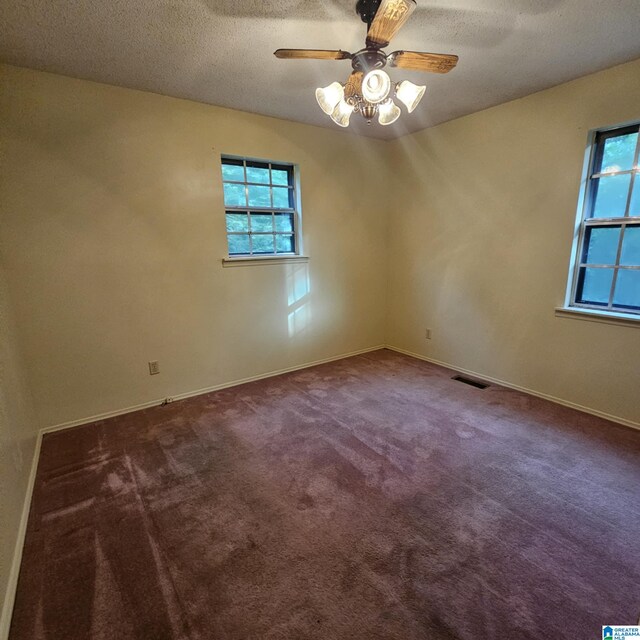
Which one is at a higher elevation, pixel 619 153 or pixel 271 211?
pixel 619 153

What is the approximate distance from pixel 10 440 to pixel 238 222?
2285 millimetres

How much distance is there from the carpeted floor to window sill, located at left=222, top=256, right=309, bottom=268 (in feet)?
4.54

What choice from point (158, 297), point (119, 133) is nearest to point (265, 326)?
point (158, 297)

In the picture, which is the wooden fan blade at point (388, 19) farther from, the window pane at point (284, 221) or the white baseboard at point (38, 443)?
the white baseboard at point (38, 443)

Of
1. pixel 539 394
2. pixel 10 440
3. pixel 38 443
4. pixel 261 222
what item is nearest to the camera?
pixel 10 440

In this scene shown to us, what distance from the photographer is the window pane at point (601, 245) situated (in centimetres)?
249

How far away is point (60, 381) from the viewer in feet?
8.18

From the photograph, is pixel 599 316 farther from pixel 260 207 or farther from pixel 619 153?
pixel 260 207

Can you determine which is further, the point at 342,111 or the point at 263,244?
the point at 263,244

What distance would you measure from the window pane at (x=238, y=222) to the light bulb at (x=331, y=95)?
1.60 meters

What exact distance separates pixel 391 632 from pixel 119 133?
10.9 feet

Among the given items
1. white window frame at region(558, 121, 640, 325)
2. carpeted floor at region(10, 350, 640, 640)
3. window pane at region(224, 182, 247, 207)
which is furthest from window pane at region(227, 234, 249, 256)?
white window frame at region(558, 121, 640, 325)

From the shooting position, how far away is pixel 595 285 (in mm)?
2652
